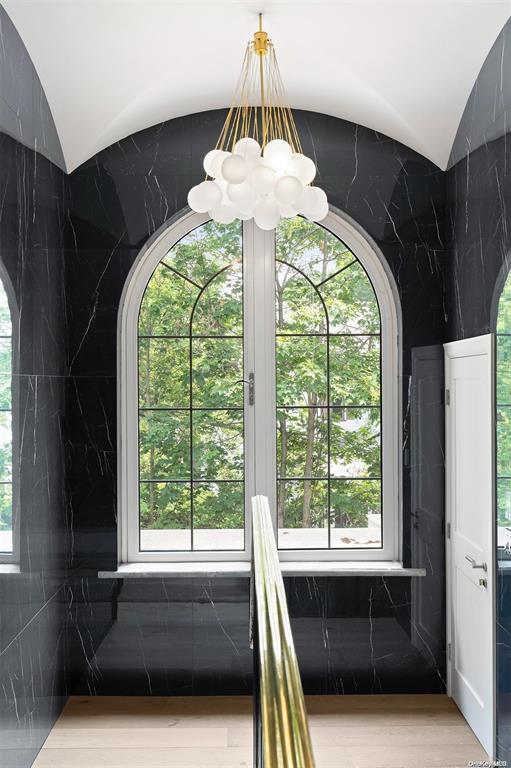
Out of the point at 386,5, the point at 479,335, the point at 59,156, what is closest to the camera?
the point at 386,5

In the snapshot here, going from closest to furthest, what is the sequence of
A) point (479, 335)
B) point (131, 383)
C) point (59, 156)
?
point (479, 335)
point (59, 156)
point (131, 383)

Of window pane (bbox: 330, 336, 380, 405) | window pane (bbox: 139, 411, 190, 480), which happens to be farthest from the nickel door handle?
window pane (bbox: 139, 411, 190, 480)

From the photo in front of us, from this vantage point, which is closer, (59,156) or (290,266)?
(59,156)

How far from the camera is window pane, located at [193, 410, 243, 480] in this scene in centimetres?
387

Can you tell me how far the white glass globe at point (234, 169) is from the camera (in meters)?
2.20

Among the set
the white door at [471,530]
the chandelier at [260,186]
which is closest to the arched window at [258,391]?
the white door at [471,530]

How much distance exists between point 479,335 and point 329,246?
111cm

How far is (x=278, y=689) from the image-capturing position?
0.71 metres

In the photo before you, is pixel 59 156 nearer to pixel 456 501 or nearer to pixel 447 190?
pixel 447 190

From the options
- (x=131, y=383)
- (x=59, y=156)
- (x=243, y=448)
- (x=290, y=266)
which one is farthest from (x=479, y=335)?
(x=59, y=156)

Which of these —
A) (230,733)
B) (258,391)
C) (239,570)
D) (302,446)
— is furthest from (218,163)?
(230,733)

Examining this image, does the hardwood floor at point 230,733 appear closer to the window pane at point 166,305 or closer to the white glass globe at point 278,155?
the window pane at point 166,305

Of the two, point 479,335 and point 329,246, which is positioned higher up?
point 329,246

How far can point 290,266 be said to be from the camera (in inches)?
153
